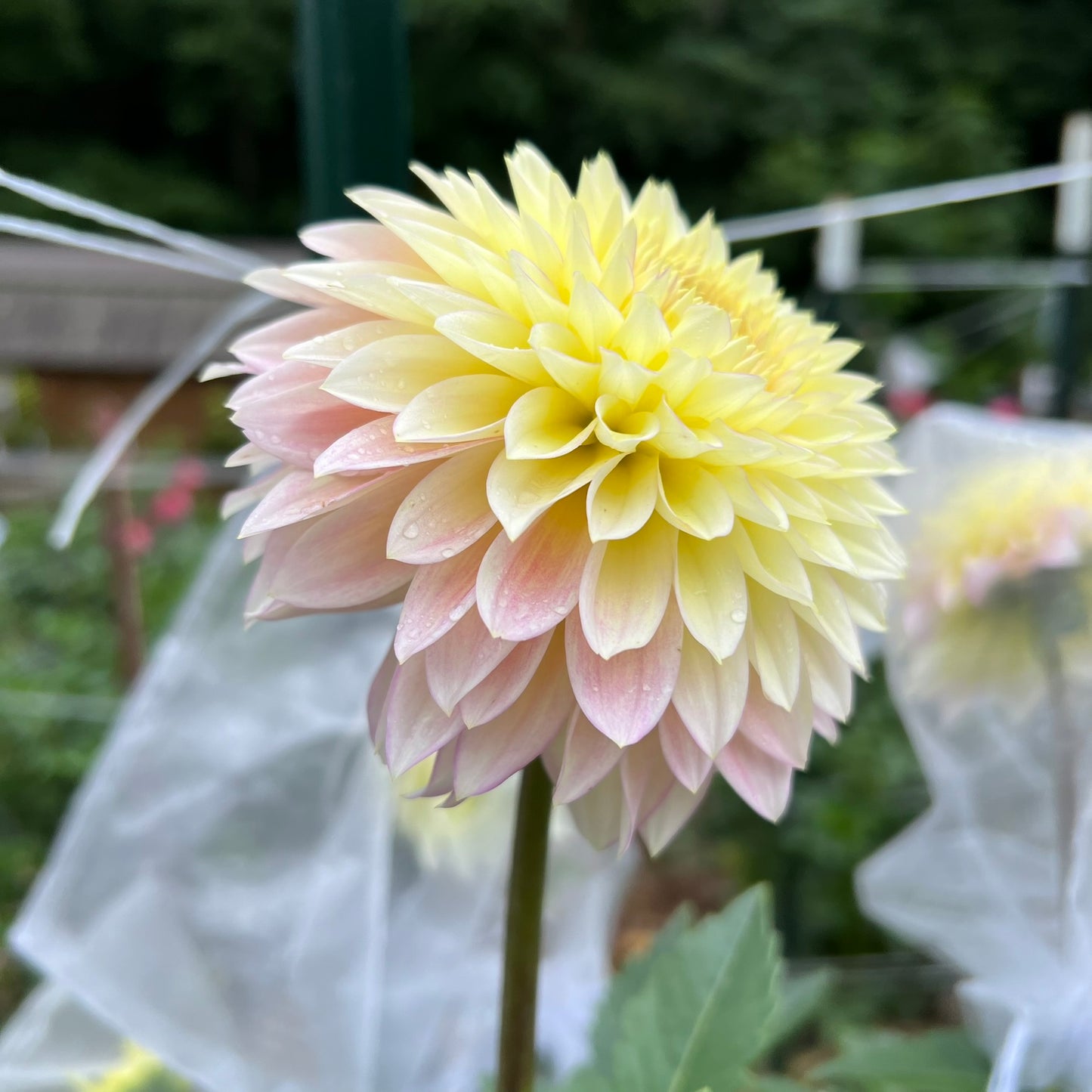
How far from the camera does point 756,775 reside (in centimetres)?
26

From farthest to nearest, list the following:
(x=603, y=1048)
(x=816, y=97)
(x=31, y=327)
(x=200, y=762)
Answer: (x=816, y=97)
(x=31, y=327)
(x=200, y=762)
(x=603, y=1048)

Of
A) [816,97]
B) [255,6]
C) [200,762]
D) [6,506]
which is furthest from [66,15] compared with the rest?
[200,762]

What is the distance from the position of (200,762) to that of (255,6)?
24.5 ft

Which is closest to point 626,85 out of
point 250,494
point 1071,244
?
point 1071,244

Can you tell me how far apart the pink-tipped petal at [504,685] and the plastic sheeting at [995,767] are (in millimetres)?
277

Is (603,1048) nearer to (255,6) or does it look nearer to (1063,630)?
(1063,630)

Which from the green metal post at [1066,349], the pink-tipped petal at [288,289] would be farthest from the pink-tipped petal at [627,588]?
the green metal post at [1066,349]

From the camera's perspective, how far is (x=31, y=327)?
176 inches

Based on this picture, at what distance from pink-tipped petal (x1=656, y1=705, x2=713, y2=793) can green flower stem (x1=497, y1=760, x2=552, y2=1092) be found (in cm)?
4

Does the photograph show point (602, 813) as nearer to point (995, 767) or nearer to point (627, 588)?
point (627, 588)

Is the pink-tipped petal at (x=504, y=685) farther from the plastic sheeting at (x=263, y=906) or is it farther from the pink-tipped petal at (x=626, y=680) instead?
the plastic sheeting at (x=263, y=906)

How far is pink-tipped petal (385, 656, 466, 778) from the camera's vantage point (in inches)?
9.2

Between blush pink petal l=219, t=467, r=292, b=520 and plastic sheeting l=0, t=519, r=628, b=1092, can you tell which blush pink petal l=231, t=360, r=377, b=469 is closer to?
blush pink petal l=219, t=467, r=292, b=520

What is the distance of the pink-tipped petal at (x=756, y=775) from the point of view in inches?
10.0
